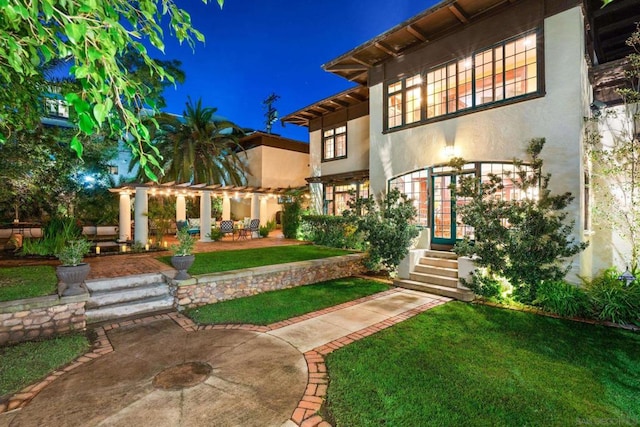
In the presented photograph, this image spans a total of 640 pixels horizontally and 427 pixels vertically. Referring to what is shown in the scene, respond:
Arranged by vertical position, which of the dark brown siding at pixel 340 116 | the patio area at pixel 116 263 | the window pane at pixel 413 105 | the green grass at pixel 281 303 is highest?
the dark brown siding at pixel 340 116

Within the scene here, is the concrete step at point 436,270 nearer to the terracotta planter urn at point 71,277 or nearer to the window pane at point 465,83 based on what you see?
the window pane at point 465,83

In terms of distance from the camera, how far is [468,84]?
958 centimetres

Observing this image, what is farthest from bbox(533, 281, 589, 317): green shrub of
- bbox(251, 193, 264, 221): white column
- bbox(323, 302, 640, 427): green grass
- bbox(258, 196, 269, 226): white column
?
bbox(258, 196, 269, 226): white column

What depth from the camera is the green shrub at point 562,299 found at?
6449mm

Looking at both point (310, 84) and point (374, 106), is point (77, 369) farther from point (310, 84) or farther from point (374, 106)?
point (310, 84)

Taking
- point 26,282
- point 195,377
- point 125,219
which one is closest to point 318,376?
point 195,377

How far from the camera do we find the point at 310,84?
128250mm

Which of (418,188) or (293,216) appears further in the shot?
(293,216)

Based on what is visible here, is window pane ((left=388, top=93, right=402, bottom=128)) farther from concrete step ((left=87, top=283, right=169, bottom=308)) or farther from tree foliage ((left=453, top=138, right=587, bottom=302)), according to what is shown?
concrete step ((left=87, top=283, right=169, bottom=308))

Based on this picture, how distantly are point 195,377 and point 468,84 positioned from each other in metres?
10.5

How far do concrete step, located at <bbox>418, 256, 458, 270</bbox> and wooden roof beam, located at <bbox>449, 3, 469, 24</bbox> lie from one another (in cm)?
733

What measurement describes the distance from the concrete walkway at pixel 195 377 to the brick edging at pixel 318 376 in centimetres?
1

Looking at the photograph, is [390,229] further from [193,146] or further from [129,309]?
[193,146]

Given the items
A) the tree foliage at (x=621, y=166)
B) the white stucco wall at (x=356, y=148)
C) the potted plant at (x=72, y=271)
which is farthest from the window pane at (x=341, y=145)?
the potted plant at (x=72, y=271)
